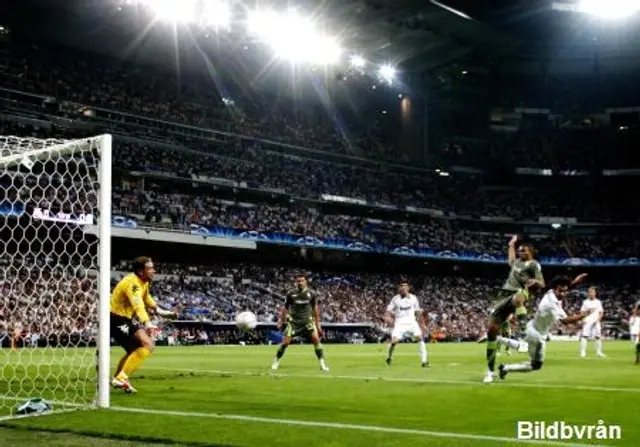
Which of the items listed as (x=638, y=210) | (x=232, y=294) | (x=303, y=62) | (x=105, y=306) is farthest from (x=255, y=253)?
(x=105, y=306)

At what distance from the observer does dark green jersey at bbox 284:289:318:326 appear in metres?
18.5

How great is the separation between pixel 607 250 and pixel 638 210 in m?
5.79

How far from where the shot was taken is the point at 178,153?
182ft

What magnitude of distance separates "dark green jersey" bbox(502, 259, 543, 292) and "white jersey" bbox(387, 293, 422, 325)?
6.70m

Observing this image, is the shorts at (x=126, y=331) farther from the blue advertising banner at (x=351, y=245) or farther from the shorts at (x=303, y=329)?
the blue advertising banner at (x=351, y=245)

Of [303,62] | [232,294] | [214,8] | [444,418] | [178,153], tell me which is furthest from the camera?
[303,62]

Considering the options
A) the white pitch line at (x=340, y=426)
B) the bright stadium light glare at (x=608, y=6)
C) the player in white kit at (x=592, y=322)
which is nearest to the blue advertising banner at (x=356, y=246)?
the bright stadium light glare at (x=608, y=6)

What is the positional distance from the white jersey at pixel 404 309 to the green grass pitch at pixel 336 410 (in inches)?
154

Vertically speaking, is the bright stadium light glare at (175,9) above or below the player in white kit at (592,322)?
above

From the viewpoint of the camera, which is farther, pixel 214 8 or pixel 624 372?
pixel 214 8

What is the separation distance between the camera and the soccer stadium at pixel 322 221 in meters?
10.5

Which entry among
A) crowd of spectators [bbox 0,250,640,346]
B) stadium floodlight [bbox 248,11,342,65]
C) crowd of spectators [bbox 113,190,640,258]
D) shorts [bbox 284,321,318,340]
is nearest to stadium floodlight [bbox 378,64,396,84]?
stadium floodlight [bbox 248,11,342,65]

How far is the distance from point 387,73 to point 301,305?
A: 47832mm

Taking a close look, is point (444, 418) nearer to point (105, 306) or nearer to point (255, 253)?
point (105, 306)
